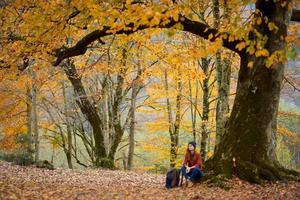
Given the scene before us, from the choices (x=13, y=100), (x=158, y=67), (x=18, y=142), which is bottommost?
(x=18, y=142)

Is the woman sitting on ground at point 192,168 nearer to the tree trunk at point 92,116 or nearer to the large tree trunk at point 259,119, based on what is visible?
the large tree trunk at point 259,119

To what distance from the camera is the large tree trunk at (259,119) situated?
995cm

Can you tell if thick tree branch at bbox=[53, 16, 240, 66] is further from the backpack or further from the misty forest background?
the backpack

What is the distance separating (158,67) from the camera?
1947cm

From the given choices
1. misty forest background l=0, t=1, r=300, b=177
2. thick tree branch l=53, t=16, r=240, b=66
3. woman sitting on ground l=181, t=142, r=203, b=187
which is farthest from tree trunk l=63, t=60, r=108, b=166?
woman sitting on ground l=181, t=142, r=203, b=187

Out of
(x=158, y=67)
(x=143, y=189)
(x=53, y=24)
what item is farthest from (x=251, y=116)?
(x=158, y=67)

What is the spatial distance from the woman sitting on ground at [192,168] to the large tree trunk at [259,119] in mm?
541

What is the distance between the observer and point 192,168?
10.8 m

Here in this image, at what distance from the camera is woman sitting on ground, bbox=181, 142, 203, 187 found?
10648mm

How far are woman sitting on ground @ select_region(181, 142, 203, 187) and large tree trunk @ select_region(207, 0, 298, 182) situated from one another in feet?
1.78

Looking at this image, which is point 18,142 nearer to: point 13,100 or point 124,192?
point 13,100

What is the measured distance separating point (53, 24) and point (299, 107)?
7860cm

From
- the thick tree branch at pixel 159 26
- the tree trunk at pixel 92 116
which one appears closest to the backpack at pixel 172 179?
the thick tree branch at pixel 159 26

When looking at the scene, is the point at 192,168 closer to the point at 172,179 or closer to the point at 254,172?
the point at 172,179
